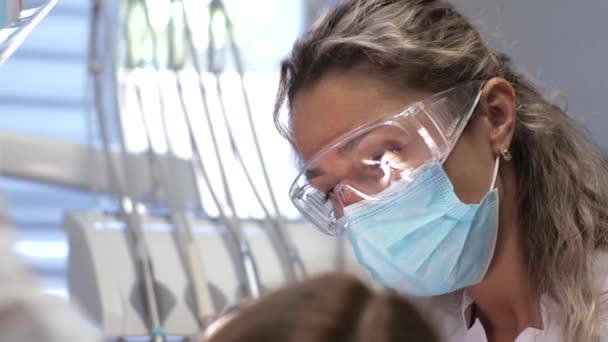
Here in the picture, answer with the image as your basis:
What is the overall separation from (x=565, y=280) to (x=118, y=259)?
1.01 m

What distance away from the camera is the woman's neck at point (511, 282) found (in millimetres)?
1366

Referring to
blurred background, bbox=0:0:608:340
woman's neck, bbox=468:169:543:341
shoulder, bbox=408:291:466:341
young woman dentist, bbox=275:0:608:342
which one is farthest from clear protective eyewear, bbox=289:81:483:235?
blurred background, bbox=0:0:608:340

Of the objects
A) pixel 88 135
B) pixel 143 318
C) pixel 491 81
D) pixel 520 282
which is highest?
pixel 491 81

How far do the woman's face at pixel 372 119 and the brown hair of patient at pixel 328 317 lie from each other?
755 millimetres

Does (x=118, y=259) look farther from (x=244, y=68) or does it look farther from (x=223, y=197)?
(x=244, y=68)

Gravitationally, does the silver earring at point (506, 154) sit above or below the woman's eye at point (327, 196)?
above

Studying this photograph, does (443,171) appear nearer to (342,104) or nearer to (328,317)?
(342,104)

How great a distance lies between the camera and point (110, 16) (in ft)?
7.89

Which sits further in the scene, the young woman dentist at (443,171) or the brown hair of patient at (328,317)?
the young woman dentist at (443,171)

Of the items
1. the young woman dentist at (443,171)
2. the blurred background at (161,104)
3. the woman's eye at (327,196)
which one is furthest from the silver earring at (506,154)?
the blurred background at (161,104)

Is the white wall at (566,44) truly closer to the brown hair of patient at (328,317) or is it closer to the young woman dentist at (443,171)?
the young woman dentist at (443,171)

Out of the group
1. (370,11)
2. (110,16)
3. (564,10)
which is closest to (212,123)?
(110,16)

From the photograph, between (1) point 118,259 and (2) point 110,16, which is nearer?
(1) point 118,259

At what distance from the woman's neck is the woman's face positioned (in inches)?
2.6
